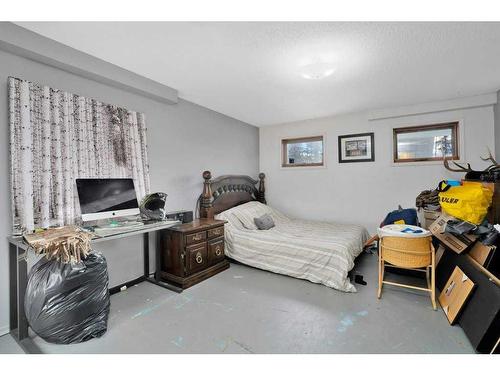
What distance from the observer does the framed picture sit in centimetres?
385

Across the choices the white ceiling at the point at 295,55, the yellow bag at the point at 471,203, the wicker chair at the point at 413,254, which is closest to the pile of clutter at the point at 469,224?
the yellow bag at the point at 471,203

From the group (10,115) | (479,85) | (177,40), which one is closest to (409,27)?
(177,40)

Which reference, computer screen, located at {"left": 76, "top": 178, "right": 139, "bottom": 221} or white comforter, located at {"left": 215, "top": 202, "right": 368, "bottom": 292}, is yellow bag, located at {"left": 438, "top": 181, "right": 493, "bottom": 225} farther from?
computer screen, located at {"left": 76, "top": 178, "right": 139, "bottom": 221}

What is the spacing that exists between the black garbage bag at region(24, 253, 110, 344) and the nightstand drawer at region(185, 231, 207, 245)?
3.24 ft

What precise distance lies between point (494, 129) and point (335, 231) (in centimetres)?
254

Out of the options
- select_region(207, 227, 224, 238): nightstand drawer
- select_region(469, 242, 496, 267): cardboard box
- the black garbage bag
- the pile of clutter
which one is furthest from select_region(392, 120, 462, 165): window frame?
the black garbage bag

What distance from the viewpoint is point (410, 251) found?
6.80 ft

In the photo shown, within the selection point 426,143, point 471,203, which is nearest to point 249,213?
point 471,203

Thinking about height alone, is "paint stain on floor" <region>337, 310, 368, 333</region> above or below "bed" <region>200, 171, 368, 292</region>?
below

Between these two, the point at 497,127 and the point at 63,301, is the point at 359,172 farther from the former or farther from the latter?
the point at 63,301

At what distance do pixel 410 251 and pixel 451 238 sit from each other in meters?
0.72

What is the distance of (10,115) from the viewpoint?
174 centimetres

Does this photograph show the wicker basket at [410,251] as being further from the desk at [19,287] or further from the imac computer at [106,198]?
the imac computer at [106,198]
